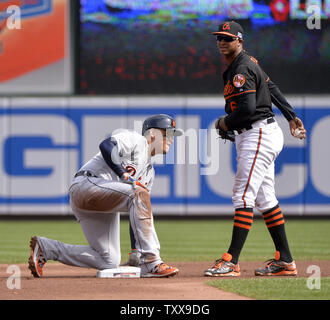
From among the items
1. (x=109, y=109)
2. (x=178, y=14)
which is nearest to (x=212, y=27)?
(x=178, y=14)

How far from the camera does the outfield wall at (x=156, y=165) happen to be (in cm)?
1461

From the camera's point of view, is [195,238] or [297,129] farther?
[195,238]

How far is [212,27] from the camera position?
15.3 m

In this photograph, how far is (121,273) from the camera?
6188 mm

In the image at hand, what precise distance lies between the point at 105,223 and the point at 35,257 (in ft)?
1.90

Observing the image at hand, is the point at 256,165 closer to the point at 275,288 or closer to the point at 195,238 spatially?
the point at 275,288

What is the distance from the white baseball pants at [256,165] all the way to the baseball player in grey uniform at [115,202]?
532 millimetres

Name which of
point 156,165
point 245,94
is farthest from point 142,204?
point 156,165

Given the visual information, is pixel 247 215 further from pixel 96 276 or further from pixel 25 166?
pixel 25 166

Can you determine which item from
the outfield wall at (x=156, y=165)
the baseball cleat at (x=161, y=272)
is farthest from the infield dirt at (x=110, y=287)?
the outfield wall at (x=156, y=165)

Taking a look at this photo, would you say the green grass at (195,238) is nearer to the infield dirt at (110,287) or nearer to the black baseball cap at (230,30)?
the infield dirt at (110,287)

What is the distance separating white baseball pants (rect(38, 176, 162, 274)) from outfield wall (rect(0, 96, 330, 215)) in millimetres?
8167

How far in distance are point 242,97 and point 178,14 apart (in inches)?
373

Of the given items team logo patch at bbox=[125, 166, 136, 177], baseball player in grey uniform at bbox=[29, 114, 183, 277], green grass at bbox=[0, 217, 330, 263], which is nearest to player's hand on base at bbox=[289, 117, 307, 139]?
baseball player in grey uniform at bbox=[29, 114, 183, 277]
